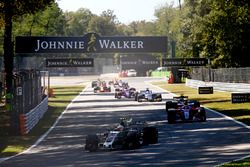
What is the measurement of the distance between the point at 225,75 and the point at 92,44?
1123 inches

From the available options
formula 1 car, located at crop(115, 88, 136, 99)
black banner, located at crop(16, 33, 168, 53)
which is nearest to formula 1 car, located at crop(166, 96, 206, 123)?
black banner, located at crop(16, 33, 168, 53)

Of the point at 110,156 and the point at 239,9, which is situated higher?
the point at 239,9

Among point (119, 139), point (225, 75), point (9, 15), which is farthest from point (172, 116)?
point (225, 75)

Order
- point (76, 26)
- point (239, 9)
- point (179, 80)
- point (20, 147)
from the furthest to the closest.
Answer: point (76, 26) < point (179, 80) < point (239, 9) < point (20, 147)

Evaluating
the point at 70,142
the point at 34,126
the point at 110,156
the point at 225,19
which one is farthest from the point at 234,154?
the point at 225,19

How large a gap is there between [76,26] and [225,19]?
125293mm

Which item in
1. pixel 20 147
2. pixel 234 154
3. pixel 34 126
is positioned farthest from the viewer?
pixel 34 126

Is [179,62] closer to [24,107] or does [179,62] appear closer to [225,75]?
[24,107]

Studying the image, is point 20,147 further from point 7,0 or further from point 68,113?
point 68,113

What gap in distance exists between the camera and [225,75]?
63062 mm

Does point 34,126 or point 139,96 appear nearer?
point 34,126

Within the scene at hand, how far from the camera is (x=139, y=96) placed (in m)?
49.0

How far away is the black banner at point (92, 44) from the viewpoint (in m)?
37.0

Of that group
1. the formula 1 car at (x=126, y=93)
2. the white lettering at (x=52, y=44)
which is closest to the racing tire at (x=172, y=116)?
the white lettering at (x=52, y=44)
